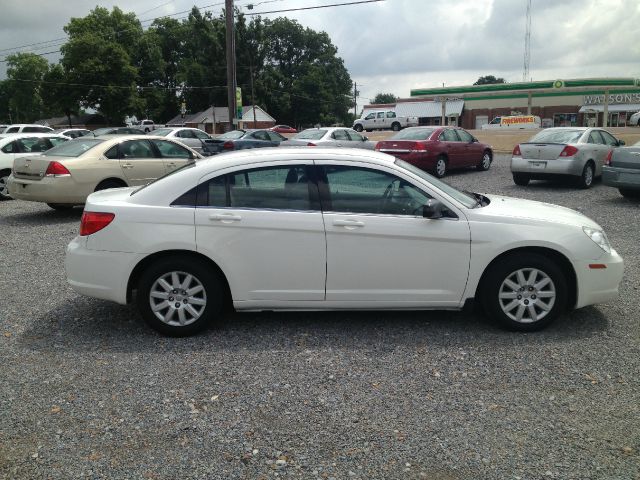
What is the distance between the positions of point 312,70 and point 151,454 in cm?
8657

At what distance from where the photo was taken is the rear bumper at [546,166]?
542 inches

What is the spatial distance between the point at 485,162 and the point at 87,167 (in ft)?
42.9

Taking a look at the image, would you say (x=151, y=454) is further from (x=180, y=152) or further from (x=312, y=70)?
(x=312, y=70)

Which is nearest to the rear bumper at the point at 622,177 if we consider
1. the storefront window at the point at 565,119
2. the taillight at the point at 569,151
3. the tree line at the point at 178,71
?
the taillight at the point at 569,151

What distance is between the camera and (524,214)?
509cm

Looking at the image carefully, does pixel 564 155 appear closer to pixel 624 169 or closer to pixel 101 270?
pixel 624 169

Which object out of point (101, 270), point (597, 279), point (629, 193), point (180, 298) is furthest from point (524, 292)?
point (629, 193)

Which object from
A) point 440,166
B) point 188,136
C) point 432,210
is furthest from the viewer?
point 188,136

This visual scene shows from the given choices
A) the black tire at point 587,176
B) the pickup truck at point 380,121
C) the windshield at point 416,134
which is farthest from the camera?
the pickup truck at point 380,121

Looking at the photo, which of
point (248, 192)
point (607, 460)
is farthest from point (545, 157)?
point (607, 460)

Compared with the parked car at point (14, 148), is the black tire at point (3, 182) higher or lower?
lower

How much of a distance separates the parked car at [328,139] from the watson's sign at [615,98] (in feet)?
141

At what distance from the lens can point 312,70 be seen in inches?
3378

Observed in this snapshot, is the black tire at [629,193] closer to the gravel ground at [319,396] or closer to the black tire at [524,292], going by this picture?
the gravel ground at [319,396]
